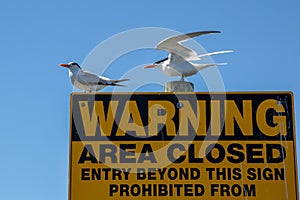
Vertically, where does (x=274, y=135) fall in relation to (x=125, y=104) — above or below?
below

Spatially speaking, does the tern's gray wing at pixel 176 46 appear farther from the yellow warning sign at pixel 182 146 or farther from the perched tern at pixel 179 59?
the yellow warning sign at pixel 182 146

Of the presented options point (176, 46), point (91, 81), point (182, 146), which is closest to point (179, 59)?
point (176, 46)

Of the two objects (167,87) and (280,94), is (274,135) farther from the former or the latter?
(167,87)

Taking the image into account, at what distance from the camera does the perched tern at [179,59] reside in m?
5.15

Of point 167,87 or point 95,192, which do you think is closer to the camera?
point 95,192

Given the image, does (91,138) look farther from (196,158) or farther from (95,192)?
(196,158)

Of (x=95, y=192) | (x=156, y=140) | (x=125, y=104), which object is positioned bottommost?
(x=95, y=192)

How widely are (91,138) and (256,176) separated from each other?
1.29m

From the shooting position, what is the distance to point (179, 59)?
5.33 m

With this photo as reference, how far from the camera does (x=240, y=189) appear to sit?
13.2 feet

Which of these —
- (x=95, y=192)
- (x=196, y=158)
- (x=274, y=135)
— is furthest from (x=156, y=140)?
(x=274, y=135)

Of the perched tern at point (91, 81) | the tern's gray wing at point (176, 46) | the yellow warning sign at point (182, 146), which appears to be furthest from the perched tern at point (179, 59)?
the yellow warning sign at point (182, 146)

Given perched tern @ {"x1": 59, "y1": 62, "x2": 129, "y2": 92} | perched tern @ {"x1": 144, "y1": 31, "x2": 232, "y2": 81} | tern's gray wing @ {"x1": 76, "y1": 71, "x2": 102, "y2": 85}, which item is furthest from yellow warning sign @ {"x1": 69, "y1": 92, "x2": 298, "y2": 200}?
tern's gray wing @ {"x1": 76, "y1": 71, "x2": 102, "y2": 85}

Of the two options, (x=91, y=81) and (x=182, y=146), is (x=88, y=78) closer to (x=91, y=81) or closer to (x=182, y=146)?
(x=91, y=81)
